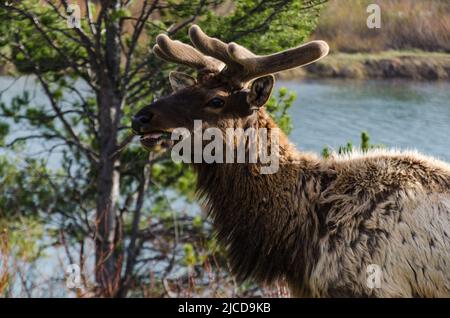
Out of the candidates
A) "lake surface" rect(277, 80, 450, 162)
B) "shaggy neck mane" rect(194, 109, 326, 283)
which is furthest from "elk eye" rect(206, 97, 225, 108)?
"lake surface" rect(277, 80, 450, 162)

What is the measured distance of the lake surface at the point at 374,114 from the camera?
26.0 feet

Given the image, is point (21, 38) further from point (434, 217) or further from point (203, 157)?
point (434, 217)

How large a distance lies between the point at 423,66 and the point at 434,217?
486 cm

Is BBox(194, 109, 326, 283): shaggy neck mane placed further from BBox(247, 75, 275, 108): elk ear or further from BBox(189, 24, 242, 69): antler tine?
BBox(189, 24, 242, 69): antler tine

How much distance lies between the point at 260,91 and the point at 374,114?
6.72 meters

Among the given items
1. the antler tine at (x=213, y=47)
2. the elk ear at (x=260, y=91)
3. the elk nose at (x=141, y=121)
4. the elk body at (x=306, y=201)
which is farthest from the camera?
the antler tine at (x=213, y=47)

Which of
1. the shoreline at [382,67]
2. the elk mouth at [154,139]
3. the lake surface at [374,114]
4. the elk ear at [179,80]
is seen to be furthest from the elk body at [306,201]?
the shoreline at [382,67]

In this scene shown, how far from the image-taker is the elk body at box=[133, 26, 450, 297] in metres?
4.71

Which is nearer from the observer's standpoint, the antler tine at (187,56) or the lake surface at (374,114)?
the antler tine at (187,56)

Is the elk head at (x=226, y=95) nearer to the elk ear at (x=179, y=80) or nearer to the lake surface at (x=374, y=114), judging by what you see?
the elk ear at (x=179, y=80)

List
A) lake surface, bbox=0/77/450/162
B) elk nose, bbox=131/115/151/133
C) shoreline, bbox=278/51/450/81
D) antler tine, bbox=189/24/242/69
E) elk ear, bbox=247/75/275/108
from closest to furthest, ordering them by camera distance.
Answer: elk nose, bbox=131/115/151/133 < elk ear, bbox=247/75/275/108 < antler tine, bbox=189/24/242/69 < lake surface, bbox=0/77/450/162 < shoreline, bbox=278/51/450/81

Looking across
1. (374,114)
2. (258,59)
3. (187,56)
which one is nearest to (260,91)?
(258,59)

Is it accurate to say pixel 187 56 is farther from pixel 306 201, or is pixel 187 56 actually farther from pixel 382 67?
pixel 382 67

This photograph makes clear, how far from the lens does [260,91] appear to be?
5.20m
